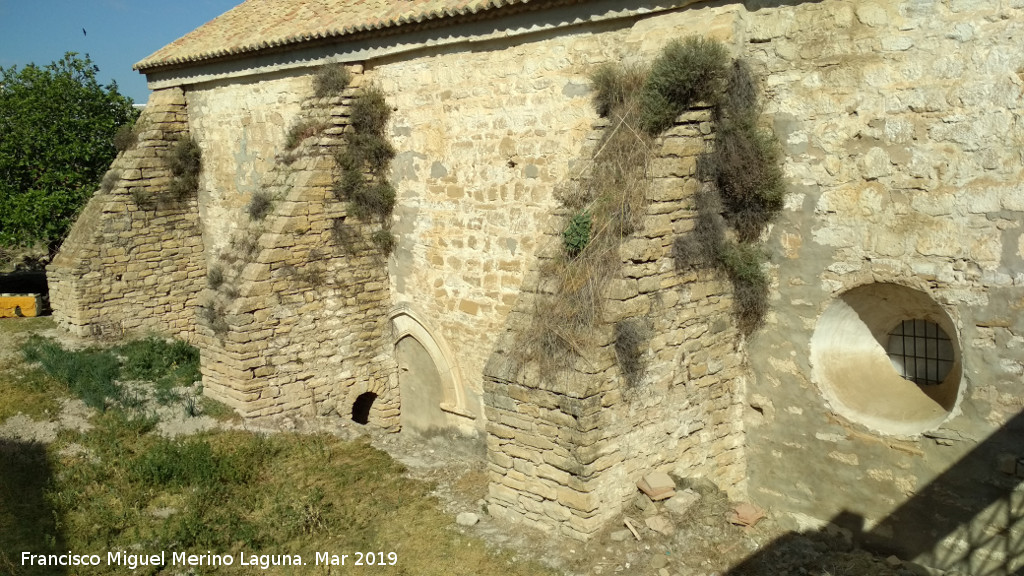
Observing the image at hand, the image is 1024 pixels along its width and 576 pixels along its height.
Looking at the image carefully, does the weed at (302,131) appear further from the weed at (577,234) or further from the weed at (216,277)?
the weed at (577,234)

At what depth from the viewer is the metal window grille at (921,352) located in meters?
7.17

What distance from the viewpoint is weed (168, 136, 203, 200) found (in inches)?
579

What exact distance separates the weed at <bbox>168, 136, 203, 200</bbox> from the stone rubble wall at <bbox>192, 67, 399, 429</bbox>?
185 inches

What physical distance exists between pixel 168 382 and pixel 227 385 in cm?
177

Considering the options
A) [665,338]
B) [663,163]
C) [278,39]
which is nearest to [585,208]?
[663,163]

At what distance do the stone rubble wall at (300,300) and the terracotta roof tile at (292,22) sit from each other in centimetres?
80

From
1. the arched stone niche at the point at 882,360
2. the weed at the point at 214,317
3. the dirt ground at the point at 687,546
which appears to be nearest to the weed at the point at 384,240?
the weed at the point at 214,317

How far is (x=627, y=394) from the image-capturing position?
6.96m

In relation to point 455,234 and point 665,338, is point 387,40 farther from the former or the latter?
point 665,338

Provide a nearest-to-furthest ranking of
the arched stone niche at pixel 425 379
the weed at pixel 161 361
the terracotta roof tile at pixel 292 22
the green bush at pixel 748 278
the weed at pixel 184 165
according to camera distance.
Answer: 1. the green bush at pixel 748 278
2. the terracotta roof tile at pixel 292 22
3. the arched stone niche at pixel 425 379
4. the weed at pixel 161 361
5. the weed at pixel 184 165

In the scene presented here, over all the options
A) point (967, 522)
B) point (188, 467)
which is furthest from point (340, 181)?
point (967, 522)

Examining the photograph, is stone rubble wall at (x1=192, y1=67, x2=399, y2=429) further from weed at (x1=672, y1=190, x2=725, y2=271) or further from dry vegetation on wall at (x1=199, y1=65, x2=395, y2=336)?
weed at (x1=672, y1=190, x2=725, y2=271)

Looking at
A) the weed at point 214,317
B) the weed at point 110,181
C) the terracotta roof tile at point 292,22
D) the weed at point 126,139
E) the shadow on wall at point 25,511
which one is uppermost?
the terracotta roof tile at point 292,22

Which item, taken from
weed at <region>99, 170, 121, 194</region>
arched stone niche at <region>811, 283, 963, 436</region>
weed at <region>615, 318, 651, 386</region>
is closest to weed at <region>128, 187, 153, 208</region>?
weed at <region>99, 170, 121, 194</region>
